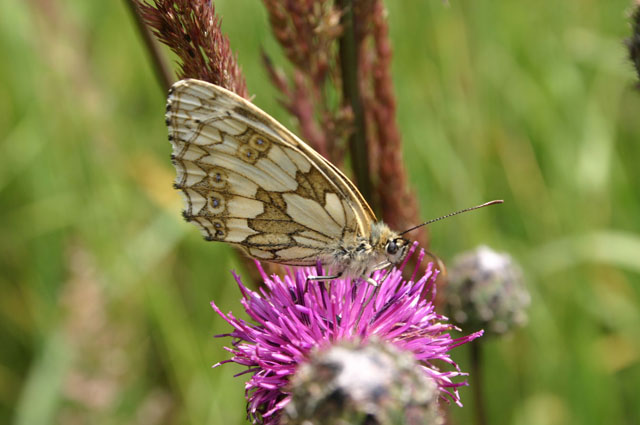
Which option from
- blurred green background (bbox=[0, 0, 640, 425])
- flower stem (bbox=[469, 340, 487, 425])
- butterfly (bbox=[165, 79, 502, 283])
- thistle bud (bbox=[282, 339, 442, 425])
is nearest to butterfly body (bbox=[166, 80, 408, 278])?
butterfly (bbox=[165, 79, 502, 283])

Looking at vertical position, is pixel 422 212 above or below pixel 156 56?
below

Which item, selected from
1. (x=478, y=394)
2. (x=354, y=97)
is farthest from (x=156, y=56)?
(x=478, y=394)

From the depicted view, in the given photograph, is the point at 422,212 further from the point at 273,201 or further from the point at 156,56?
the point at 156,56

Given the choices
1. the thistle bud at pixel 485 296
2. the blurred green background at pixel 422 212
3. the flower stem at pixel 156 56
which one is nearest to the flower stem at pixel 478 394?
the thistle bud at pixel 485 296

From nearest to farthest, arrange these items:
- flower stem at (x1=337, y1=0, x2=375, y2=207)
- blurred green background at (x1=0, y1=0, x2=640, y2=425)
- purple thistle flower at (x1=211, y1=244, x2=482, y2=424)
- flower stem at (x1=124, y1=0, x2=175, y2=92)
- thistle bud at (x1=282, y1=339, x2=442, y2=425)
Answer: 1. thistle bud at (x1=282, y1=339, x2=442, y2=425)
2. purple thistle flower at (x1=211, y1=244, x2=482, y2=424)
3. flower stem at (x1=124, y1=0, x2=175, y2=92)
4. flower stem at (x1=337, y1=0, x2=375, y2=207)
5. blurred green background at (x1=0, y1=0, x2=640, y2=425)

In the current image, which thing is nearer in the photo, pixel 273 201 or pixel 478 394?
pixel 273 201

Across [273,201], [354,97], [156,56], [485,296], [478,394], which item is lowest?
[478,394]

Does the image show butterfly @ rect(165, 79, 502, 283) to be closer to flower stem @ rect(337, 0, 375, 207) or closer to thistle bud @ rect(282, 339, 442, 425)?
flower stem @ rect(337, 0, 375, 207)
